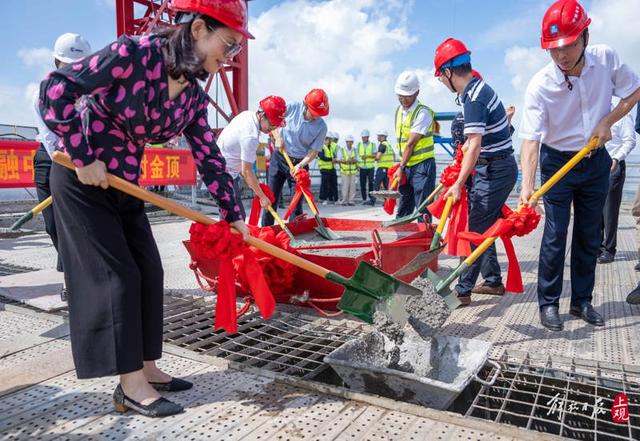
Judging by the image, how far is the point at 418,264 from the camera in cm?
278

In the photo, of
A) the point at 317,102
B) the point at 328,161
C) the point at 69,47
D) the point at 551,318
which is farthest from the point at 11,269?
the point at 328,161

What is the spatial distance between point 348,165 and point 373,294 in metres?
11.9

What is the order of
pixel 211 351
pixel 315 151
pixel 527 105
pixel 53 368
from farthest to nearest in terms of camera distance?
pixel 315 151
pixel 527 105
pixel 211 351
pixel 53 368

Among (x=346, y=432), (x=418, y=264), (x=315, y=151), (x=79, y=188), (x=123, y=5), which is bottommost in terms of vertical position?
(x=346, y=432)

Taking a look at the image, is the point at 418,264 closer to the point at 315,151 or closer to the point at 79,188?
the point at 79,188

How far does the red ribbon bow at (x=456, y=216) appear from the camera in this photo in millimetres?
3226

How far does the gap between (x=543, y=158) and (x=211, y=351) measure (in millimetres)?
2338

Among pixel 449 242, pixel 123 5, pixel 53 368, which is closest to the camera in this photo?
pixel 53 368

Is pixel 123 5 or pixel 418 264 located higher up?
pixel 123 5

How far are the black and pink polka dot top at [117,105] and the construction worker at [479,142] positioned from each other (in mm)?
1973

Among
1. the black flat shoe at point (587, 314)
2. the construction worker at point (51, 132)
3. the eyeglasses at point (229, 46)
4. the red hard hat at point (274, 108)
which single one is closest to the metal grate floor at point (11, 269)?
the construction worker at point (51, 132)

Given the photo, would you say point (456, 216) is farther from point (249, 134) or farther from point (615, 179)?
point (615, 179)

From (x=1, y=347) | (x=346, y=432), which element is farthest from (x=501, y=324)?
(x=1, y=347)

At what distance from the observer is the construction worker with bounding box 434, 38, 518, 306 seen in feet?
11.2
